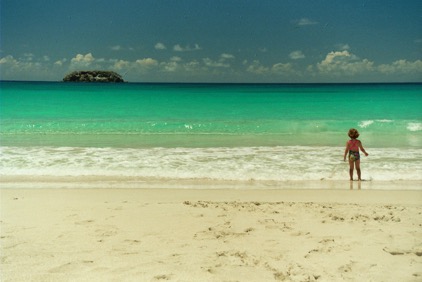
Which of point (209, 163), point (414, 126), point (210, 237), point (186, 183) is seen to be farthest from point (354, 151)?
point (414, 126)

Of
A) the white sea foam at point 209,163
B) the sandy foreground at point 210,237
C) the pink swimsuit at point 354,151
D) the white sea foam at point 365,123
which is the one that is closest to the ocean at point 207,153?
the white sea foam at point 209,163

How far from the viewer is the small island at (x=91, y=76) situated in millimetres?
122188

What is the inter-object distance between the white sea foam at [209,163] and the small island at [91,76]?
114124 millimetres

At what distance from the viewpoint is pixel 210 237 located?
5273 mm

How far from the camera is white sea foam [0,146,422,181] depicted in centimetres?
956

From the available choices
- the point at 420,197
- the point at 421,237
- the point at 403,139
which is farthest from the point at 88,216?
the point at 403,139

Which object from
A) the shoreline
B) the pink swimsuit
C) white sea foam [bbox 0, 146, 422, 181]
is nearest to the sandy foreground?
the shoreline

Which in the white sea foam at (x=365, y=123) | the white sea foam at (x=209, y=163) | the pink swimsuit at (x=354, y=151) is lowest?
the white sea foam at (x=209, y=163)

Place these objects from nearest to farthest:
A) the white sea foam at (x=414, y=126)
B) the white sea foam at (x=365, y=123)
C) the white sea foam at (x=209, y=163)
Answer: the white sea foam at (x=209, y=163)
the white sea foam at (x=414, y=126)
the white sea foam at (x=365, y=123)

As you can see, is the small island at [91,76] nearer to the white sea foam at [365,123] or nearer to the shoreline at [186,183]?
the white sea foam at [365,123]

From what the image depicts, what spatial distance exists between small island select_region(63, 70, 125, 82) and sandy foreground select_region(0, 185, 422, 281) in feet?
393

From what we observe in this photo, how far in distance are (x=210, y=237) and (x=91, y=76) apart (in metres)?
124

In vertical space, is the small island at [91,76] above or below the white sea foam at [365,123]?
above

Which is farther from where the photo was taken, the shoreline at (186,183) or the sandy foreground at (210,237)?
the shoreline at (186,183)
